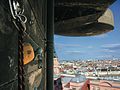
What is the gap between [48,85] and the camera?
5.38 meters

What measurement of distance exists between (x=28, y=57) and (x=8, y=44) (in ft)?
1.44

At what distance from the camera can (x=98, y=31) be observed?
10.3 meters

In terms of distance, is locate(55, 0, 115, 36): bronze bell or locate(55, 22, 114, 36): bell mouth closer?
locate(55, 0, 115, 36): bronze bell

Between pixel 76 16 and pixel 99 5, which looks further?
pixel 76 16

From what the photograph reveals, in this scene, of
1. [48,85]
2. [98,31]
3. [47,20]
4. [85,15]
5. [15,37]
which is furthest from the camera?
[98,31]

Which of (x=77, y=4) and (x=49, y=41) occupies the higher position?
(x=77, y=4)

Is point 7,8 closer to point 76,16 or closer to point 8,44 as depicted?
point 8,44

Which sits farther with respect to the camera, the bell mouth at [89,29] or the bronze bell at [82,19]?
the bell mouth at [89,29]

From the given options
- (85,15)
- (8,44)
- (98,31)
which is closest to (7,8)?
(8,44)

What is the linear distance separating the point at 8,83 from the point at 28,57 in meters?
0.46

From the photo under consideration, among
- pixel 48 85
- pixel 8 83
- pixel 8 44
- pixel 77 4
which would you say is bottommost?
pixel 48 85

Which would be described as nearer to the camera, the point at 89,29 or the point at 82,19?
the point at 82,19

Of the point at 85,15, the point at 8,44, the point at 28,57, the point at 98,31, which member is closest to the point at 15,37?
the point at 8,44

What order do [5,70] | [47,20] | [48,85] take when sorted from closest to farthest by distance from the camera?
[5,70] < [48,85] < [47,20]
